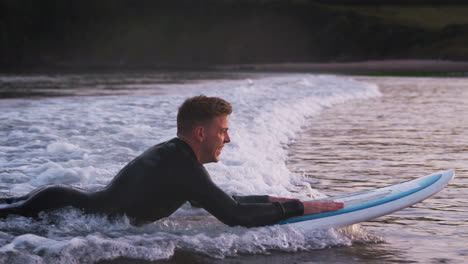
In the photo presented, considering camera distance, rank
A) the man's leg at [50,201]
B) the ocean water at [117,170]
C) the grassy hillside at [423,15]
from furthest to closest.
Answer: the grassy hillside at [423,15], the man's leg at [50,201], the ocean water at [117,170]

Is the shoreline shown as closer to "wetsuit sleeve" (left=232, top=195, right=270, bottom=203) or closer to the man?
"wetsuit sleeve" (left=232, top=195, right=270, bottom=203)

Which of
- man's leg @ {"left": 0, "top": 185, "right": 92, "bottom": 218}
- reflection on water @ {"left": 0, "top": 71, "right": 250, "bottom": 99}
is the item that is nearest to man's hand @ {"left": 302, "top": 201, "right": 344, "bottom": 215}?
man's leg @ {"left": 0, "top": 185, "right": 92, "bottom": 218}

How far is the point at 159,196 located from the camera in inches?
233

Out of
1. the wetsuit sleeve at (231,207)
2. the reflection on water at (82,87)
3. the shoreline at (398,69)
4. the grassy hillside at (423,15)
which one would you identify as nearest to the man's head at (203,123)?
the wetsuit sleeve at (231,207)

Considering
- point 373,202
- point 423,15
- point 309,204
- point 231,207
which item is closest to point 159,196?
point 231,207

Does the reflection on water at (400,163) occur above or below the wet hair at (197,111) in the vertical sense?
below

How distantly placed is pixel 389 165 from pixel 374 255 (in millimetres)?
5265

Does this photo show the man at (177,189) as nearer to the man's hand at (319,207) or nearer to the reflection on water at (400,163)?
the man's hand at (319,207)

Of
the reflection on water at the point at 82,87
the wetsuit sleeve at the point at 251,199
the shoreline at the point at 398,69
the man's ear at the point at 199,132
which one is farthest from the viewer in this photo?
the shoreline at the point at 398,69

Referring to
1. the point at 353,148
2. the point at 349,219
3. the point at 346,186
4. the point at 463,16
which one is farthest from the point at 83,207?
the point at 463,16

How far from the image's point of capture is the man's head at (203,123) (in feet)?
18.9

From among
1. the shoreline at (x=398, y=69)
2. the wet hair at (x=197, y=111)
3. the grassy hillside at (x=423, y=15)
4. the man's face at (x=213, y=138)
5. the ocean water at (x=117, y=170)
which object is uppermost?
the grassy hillside at (x=423, y=15)

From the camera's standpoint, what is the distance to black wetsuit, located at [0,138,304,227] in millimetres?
5766

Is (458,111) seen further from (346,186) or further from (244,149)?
(346,186)
